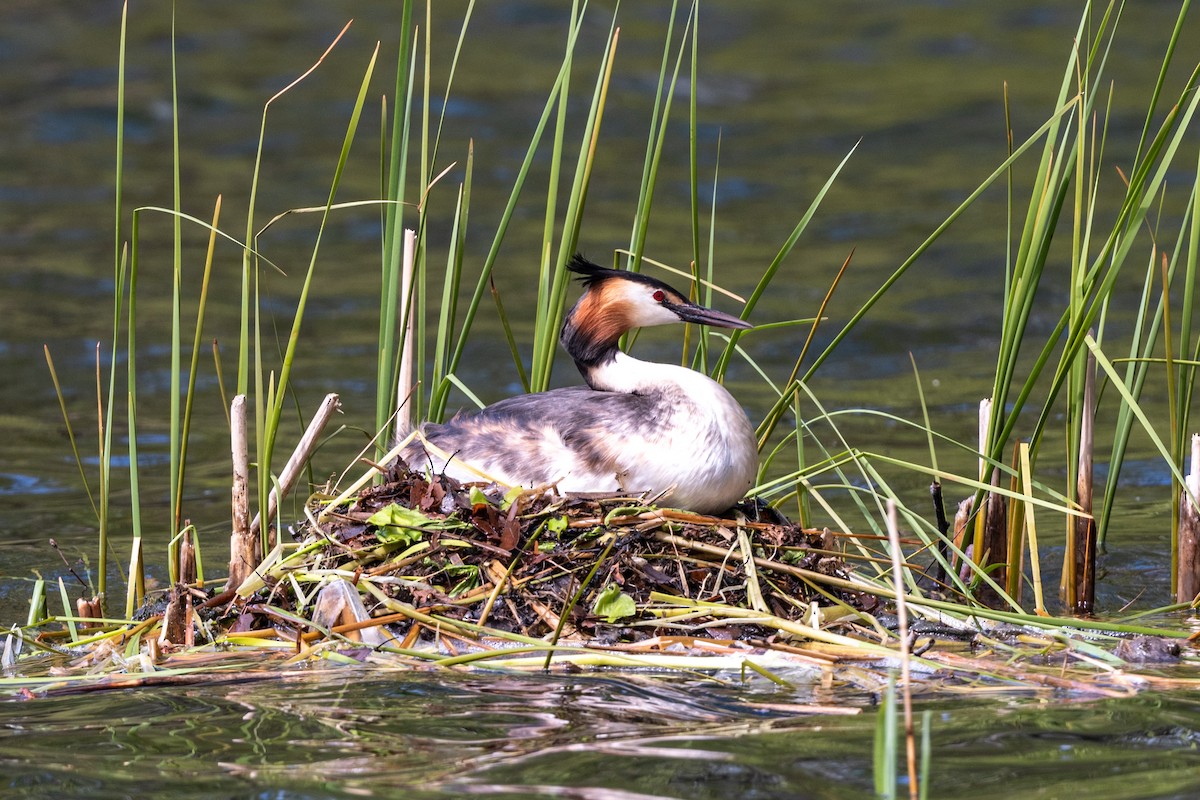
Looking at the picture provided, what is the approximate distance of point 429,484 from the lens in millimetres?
4871

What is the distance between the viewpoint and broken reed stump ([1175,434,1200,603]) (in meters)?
5.45

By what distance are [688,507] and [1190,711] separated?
1607 millimetres

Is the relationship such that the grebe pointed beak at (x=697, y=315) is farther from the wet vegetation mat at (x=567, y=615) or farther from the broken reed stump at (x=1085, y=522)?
the broken reed stump at (x=1085, y=522)

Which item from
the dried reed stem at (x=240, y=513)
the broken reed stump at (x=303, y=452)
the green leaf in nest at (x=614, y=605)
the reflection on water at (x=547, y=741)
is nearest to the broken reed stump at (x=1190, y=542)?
the reflection on water at (x=547, y=741)

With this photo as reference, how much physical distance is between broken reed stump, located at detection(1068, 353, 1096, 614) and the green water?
583mm

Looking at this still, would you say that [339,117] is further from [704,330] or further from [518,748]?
[518,748]

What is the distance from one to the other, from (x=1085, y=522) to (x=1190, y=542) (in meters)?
0.37

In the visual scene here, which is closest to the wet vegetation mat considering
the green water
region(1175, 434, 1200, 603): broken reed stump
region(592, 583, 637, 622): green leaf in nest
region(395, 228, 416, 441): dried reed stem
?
region(592, 583, 637, 622): green leaf in nest

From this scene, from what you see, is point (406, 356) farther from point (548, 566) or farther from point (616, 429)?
point (548, 566)

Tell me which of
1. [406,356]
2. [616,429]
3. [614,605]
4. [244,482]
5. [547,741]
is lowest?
[547,741]

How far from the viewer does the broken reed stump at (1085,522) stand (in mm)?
5312

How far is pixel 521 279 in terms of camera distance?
1397 cm

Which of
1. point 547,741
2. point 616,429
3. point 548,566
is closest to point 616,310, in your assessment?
point 616,429

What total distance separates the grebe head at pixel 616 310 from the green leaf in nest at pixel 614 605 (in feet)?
3.73
